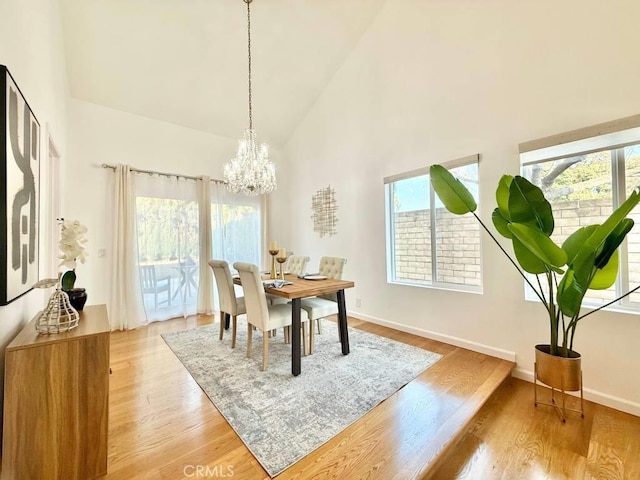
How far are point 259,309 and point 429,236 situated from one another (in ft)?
7.22

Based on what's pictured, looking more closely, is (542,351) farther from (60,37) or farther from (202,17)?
(60,37)

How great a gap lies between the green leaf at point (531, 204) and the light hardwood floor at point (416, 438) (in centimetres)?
134

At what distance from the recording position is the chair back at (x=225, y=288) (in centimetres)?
296

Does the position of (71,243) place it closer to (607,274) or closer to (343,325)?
(343,325)

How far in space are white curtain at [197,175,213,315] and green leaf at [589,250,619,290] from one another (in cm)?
449

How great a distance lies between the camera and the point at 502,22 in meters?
2.57

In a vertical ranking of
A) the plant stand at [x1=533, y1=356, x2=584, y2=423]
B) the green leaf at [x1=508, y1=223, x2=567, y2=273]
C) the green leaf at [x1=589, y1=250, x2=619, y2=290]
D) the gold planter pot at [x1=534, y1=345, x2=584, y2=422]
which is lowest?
the plant stand at [x1=533, y1=356, x2=584, y2=423]

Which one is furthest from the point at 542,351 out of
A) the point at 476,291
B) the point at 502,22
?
the point at 502,22

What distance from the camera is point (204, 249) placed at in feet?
14.4

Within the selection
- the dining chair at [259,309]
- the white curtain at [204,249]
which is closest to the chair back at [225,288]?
the dining chair at [259,309]

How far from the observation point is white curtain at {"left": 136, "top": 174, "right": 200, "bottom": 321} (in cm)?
396

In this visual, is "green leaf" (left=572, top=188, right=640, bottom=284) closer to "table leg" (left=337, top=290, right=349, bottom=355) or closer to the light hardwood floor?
the light hardwood floor

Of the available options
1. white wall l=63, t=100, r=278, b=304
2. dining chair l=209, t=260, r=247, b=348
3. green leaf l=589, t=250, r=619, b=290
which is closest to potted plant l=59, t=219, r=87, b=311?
dining chair l=209, t=260, r=247, b=348

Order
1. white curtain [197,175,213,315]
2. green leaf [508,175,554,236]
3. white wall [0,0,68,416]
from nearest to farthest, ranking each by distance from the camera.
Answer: white wall [0,0,68,416] < green leaf [508,175,554,236] < white curtain [197,175,213,315]
